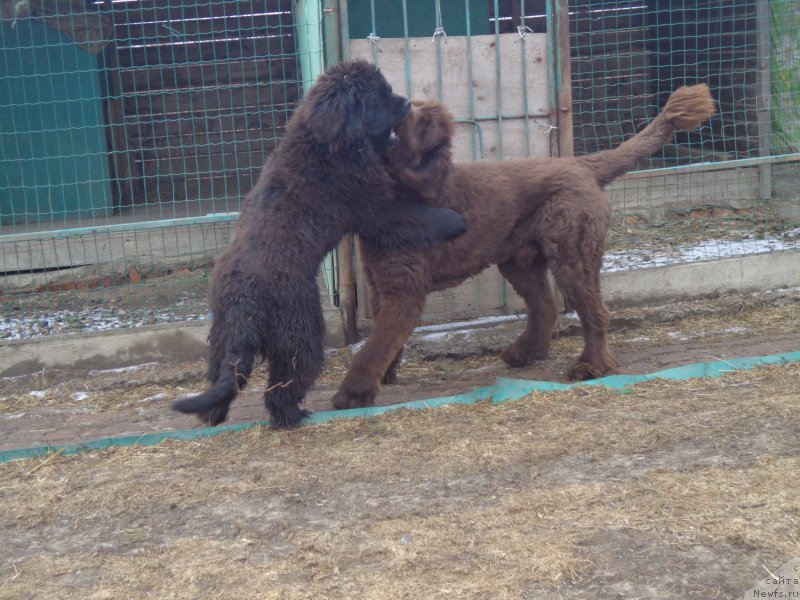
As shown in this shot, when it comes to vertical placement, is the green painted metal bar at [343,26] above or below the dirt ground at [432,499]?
above

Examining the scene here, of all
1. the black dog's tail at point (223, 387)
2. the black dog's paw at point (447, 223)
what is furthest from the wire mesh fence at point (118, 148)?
the black dog's tail at point (223, 387)

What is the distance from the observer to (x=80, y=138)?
10.4 m

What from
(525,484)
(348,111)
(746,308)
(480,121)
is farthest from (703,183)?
(525,484)

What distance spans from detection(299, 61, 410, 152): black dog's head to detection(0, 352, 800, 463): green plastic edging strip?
152 centimetres

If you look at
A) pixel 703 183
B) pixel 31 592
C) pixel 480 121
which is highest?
pixel 480 121

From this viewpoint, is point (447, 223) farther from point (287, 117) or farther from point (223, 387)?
point (287, 117)

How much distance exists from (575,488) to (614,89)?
30.8ft

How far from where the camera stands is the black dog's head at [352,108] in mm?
4613

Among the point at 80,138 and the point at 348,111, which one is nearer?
the point at 348,111

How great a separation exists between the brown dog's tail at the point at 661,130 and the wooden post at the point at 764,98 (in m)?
3.86

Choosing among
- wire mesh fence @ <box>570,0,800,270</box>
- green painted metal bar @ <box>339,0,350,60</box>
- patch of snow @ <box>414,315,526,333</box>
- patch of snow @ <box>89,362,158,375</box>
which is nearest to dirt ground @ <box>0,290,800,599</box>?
patch of snow @ <box>89,362,158,375</box>

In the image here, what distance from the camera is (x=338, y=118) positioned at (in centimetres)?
461

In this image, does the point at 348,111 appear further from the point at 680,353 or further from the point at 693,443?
the point at 680,353

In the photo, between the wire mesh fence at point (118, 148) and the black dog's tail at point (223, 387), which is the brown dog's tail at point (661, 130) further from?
the black dog's tail at point (223, 387)
